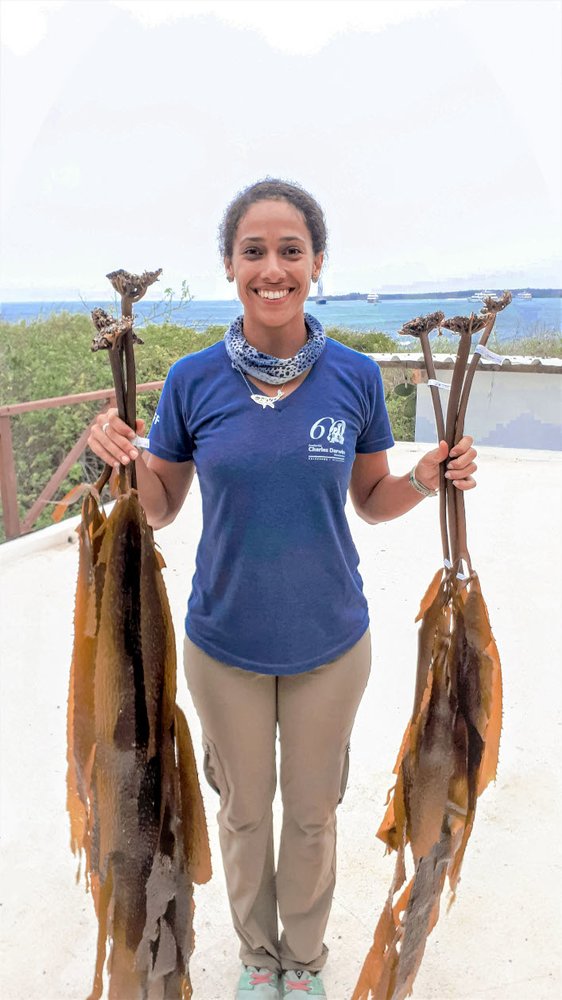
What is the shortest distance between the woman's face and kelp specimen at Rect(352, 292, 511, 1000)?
23 centimetres

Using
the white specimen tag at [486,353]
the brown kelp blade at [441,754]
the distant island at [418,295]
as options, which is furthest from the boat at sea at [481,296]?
the distant island at [418,295]

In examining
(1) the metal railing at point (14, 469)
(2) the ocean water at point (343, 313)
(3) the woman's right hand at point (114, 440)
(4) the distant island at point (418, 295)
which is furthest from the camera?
(4) the distant island at point (418, 295)

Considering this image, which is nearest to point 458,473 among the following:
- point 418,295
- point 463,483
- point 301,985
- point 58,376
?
point 463,483

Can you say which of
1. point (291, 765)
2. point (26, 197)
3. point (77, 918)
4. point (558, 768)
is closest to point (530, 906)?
point (558, 768)

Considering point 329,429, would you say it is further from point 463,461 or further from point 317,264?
point 317,264

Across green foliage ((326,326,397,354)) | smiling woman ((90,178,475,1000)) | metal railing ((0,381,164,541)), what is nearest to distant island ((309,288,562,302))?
green foliage ((326,326,397,354))

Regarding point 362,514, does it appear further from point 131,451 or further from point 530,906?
point 530,906

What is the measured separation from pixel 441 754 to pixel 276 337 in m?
0.67

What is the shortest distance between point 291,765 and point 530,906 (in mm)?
840

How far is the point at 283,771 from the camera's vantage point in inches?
47.1

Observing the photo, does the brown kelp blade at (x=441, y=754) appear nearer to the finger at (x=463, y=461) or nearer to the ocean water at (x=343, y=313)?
the finger at (x=463, y=461)

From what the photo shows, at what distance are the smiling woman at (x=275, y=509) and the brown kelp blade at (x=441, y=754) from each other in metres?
0.11

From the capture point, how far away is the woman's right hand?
95cm

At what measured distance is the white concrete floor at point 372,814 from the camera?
147 centimetres
